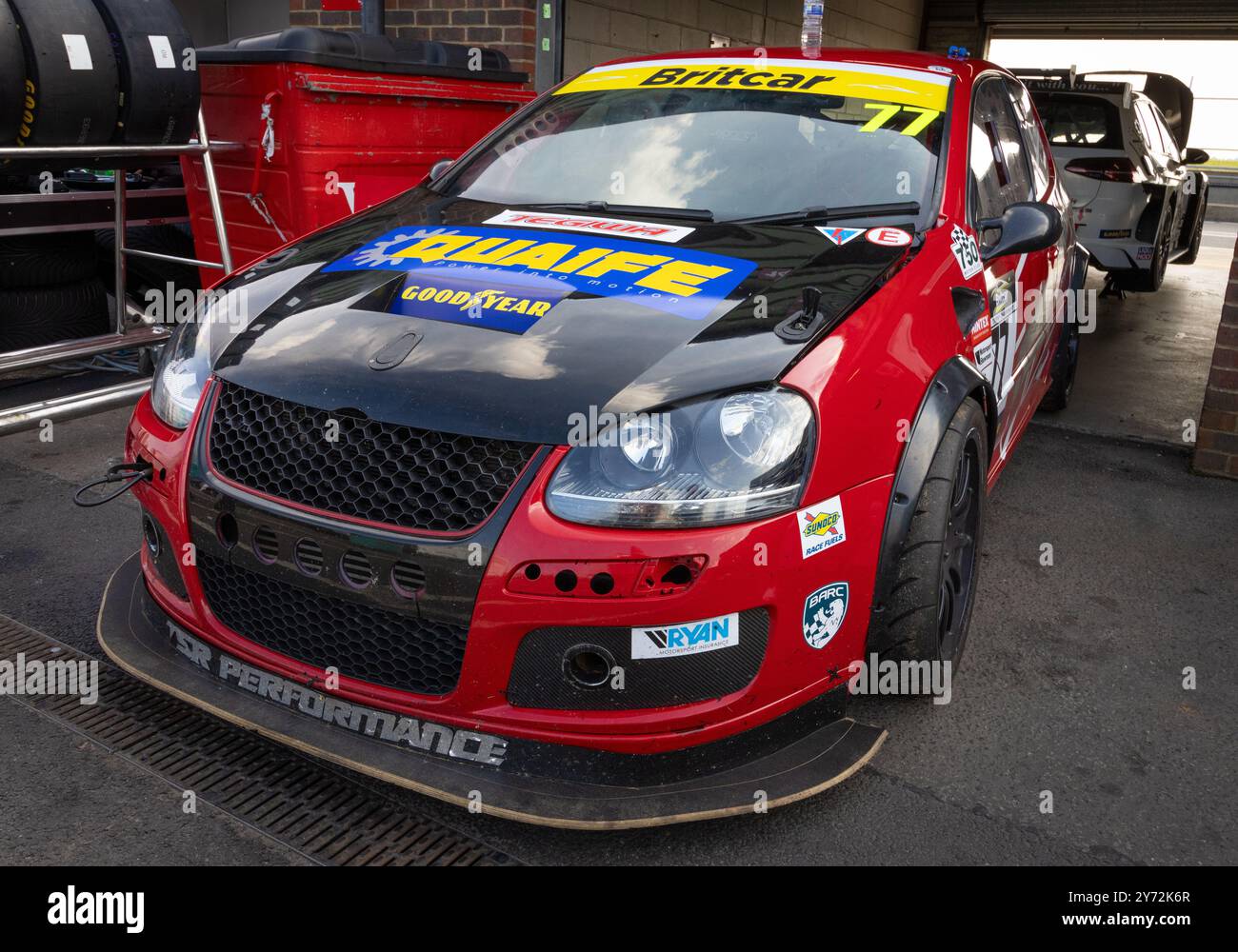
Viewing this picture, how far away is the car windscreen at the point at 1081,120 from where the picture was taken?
908cm

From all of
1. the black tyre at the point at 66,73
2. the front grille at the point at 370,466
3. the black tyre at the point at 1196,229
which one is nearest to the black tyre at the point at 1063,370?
the front grille at the point at 370,466

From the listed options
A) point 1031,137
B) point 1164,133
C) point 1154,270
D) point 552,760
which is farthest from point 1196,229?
point 552,760

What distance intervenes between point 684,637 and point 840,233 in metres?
1.29

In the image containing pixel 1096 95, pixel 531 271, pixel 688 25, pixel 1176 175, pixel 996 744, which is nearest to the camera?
pixel 531 271

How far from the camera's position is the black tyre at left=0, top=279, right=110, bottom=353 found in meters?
5.46

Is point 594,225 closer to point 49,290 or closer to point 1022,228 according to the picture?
point 1022,228

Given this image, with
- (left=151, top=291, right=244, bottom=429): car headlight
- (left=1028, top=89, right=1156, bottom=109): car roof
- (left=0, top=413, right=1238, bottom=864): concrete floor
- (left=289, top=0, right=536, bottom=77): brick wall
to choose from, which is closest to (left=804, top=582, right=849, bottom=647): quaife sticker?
(left=0, top=413, right=1238, bottom=864): concrete floor

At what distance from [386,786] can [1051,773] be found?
5.14 ft

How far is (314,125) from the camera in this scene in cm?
524

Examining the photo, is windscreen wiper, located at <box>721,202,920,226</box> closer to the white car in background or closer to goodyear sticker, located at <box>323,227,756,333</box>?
goodyear sticker, located at <box>323,227,756,333</box>

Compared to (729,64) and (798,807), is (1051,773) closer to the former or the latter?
(798,807)

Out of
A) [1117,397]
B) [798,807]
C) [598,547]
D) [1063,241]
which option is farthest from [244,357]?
[1117,397]

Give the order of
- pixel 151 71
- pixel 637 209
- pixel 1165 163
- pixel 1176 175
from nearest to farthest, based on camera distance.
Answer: pixel 637 209
pixel 151 71
pixel 1165 163
pixel 1176 175

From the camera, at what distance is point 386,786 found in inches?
98.8
